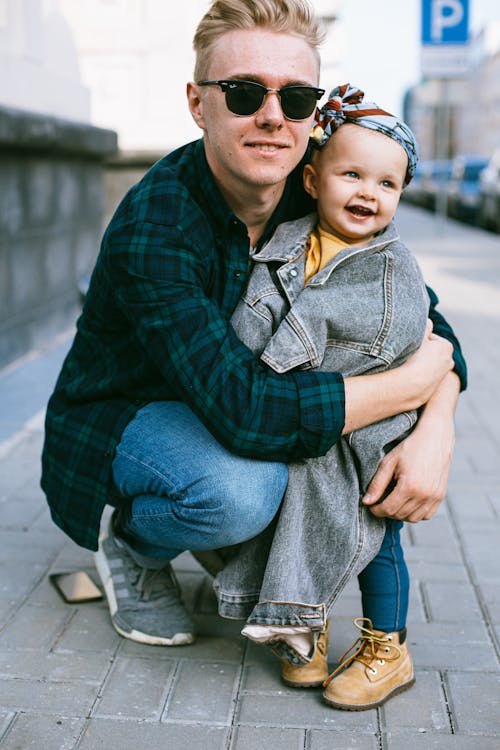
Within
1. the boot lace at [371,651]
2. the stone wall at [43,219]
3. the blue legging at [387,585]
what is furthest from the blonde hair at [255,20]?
the stone wall at [43,219]

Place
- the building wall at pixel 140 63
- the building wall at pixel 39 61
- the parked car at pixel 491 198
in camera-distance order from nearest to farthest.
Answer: the building wall at pixel 39 61, the building wall at pixel 140 63, the parked car at pixel 491 198

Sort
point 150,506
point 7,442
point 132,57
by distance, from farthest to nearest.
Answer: point 132,57 → point 7,442 → point 150,506

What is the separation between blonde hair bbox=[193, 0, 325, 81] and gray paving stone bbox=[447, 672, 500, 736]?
5.50ft

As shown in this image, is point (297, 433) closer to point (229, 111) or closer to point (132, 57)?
point (229, 111)

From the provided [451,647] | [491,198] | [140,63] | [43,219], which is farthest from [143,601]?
[491,198]

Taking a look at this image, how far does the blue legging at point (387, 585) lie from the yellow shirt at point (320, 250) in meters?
0.67

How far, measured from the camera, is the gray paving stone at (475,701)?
2389 mm

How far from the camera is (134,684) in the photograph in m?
2.56

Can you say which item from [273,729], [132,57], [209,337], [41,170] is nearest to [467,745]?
[273,729]

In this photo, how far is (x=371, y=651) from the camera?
254cm

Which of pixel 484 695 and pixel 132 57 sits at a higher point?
pixel 132 57

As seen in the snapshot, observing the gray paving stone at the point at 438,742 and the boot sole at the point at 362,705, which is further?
the boot sole at the point at 362,705

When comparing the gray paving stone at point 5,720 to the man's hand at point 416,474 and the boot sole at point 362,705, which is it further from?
the man's hand at point 416,474

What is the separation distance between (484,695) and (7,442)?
8.95 ft
